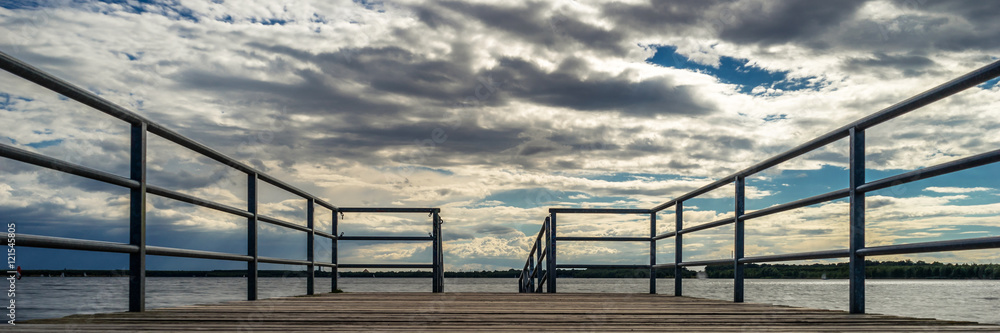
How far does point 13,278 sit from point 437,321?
1.62m

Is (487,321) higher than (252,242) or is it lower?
lower

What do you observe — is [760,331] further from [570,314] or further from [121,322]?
[121,322]

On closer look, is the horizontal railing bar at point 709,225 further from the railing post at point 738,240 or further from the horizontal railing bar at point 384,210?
the horizontal railing bar at point 384,210

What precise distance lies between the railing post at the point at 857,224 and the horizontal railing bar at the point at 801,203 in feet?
0.23

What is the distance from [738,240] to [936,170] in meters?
1.97

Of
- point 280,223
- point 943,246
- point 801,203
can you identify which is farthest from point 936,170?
point 280,223

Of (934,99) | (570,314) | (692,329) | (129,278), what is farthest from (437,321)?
(934,99)

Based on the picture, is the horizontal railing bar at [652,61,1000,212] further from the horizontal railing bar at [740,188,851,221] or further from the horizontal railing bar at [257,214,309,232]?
the horizontal railing bar at [257,214,309,232]

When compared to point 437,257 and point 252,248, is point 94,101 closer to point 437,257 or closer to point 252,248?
point 252,248

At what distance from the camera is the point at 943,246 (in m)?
2.44

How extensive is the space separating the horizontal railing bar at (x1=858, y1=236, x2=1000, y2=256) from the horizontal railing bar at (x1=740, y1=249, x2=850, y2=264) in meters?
0.33

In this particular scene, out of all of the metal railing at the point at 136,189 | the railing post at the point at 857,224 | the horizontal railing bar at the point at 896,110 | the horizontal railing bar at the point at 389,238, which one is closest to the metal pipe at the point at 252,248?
the metal railing at the point at 136,189

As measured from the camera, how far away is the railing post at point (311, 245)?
546 cm

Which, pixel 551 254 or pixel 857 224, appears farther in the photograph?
pixel 551 254
